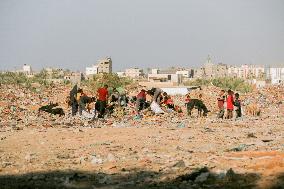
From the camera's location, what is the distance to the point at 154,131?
13641 mm

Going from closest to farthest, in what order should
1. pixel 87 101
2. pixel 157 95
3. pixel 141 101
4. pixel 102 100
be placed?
1. pixel 102 100
2. pixel 87 101
3. pixel 157 95
4. pixel 141 101

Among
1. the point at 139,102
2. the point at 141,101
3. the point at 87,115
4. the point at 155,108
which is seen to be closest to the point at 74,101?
the point at 87,115

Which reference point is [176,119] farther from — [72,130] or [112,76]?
[112,76]

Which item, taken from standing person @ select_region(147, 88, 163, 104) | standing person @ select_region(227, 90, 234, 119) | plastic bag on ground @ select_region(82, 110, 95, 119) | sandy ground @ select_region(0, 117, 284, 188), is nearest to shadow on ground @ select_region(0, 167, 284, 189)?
sandy ground @ select_region(0, 117, 284, 188)

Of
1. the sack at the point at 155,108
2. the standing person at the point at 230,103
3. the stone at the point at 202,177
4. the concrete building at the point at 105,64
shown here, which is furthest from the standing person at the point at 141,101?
the concrete building at the point at 105,64

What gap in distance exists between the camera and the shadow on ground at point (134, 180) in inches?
259

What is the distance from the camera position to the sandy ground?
22.7 ft

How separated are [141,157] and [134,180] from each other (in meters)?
2.02

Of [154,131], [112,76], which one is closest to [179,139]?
[154,131]

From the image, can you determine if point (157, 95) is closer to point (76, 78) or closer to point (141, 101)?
point (141, 101)

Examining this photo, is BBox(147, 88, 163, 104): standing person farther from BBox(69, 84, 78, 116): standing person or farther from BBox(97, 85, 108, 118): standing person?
BBox(69, 84, 78, 116): standing person

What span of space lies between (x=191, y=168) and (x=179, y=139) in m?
4.17

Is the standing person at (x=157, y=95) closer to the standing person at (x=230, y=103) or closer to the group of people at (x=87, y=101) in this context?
the group of people at (x=87, y=101)

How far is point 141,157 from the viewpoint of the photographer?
913cm
